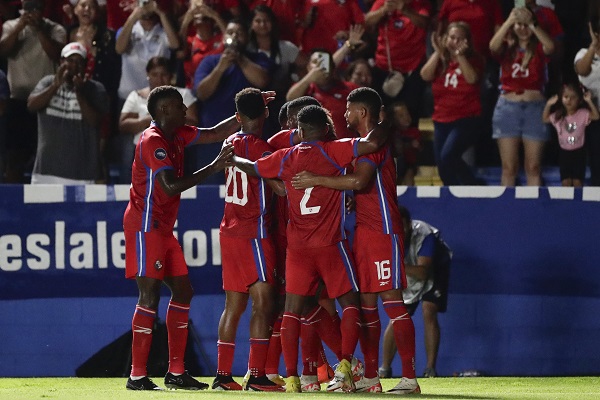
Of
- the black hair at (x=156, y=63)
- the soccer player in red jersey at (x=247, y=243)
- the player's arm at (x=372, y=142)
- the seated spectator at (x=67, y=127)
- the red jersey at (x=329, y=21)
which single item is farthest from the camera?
the red jersey at (x=329, y=21)

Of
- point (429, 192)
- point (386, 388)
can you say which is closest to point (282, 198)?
point (386, 388)

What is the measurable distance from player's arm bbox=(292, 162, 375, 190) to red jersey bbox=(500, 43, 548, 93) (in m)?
4.41

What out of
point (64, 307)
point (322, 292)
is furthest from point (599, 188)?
point (64, 307)

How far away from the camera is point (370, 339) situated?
28.5 ft

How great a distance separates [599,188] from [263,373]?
4194mm

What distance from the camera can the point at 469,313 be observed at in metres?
11.3

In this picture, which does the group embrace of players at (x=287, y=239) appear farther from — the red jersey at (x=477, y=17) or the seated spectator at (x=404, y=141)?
the red jersey at (x=477, y=17)

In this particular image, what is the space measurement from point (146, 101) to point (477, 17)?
142 inches

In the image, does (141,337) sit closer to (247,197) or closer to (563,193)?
(247,197)

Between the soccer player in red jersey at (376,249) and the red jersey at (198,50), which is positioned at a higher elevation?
the red jersey at (198,50)

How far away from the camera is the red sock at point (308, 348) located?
28.8ft

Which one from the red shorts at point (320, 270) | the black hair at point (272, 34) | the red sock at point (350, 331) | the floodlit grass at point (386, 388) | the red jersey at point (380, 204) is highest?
the black hair at point (272, 34)

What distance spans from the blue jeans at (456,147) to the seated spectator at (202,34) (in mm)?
2514

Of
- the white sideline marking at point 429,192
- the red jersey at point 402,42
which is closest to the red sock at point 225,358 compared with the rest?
the white sideline marking at point 429,192
